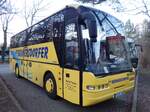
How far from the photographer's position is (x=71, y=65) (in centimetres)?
753

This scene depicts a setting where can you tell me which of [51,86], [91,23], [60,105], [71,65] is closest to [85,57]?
[71,65]

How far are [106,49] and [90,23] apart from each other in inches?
49.6

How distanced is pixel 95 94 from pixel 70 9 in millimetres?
3044

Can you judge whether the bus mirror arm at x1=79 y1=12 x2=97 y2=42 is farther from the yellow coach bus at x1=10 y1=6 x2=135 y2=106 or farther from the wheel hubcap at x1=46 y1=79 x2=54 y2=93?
the wheel hubcap at x1=46 y1=79 x2=54 y2=93

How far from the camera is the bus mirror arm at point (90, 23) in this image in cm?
629

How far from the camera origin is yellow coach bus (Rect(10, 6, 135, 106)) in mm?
6773

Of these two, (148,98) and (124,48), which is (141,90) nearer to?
(148,98)

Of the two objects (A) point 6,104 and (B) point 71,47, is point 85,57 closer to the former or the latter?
(B) point 71,47

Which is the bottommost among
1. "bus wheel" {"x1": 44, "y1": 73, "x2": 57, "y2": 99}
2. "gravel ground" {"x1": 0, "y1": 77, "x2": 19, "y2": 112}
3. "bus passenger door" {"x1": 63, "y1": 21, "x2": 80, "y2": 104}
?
"gravel ground" {"x1": 0, "y1": 77, "x2": 19, "y2": 112}

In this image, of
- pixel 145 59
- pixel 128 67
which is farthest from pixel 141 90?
pixel 145 59

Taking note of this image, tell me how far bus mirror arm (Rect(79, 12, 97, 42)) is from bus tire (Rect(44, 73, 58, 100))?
2919mm

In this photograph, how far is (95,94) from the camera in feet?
21.9

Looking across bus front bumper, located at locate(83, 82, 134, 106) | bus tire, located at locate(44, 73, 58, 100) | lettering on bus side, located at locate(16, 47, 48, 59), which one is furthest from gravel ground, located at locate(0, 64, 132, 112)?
lettering on bus side, located at locate(16, 47, 48, 59)

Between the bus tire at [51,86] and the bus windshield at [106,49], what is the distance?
253cm
